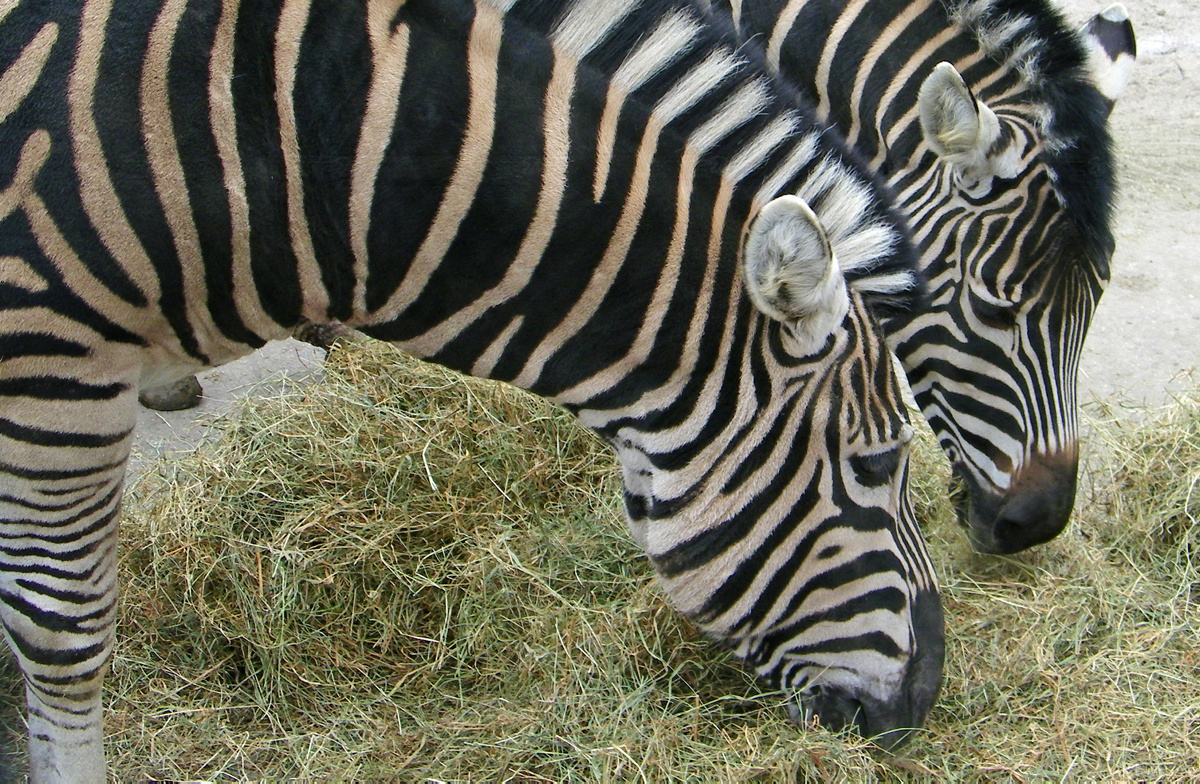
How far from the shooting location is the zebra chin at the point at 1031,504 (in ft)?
12.6

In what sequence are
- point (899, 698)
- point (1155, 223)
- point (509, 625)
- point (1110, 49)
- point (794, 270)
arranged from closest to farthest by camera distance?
1. point (794, 270)
2. point (899, 698)
3. point (509, 625)
4. point (1110, 49)
5. point (1155, 223)

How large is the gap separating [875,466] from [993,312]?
1.51 metres

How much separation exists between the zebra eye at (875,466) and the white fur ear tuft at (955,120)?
160 centimetres

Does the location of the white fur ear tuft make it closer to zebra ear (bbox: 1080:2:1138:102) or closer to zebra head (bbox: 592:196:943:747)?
zebra ear (bbox: 1080:2:1138:102)

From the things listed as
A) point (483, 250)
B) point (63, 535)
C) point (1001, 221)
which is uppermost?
point (483, 250)

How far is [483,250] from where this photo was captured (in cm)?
250

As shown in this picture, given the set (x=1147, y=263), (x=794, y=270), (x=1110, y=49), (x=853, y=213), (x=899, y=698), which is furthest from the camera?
(x=1147, y=263)

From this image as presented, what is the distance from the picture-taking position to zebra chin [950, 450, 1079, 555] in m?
3.84

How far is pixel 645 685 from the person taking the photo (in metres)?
3.39

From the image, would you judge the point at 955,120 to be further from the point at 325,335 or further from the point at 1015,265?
the point at 325,335

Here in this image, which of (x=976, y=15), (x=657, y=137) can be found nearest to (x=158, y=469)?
(x=657, y=137)

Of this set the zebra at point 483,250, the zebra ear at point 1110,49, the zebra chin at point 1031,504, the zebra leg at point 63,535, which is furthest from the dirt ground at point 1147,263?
the zebra at point 483,250

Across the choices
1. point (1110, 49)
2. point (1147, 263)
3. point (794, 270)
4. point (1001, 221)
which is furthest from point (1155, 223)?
point (794, 270)

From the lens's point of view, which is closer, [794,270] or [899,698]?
[794,270]
